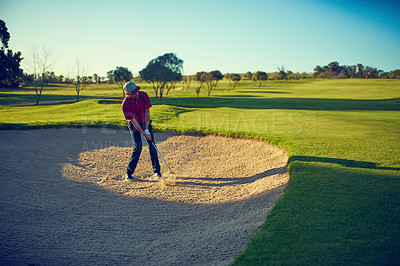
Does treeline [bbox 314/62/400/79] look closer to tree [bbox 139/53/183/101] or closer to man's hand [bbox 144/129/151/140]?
tree [bbox 139/53/183/101]

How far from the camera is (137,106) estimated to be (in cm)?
773

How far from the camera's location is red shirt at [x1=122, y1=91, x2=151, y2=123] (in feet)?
24.5

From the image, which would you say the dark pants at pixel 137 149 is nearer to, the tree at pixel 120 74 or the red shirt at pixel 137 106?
the red shirt at pixel 137 106

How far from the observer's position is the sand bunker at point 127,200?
4.51 metres

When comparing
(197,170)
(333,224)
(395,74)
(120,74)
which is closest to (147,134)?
(197,170)

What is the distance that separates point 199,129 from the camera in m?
12.8

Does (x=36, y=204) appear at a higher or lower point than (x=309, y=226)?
lower

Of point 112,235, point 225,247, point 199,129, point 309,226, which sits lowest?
point 112,235

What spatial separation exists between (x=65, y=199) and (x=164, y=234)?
3.55 metres

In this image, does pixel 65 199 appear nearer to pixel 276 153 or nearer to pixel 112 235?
pixel 112 235

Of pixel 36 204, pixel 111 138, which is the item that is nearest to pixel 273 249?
pixel 36 204

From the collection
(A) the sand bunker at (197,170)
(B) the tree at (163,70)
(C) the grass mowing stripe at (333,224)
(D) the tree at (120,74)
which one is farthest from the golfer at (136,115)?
(D) the tree at (120,74)

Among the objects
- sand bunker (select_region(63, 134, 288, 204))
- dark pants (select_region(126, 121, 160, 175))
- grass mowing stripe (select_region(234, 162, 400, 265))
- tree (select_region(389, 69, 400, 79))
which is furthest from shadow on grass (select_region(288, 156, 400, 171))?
tree (select_region(389, 69, 400, 79))

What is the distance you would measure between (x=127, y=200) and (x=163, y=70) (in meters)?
51.3
